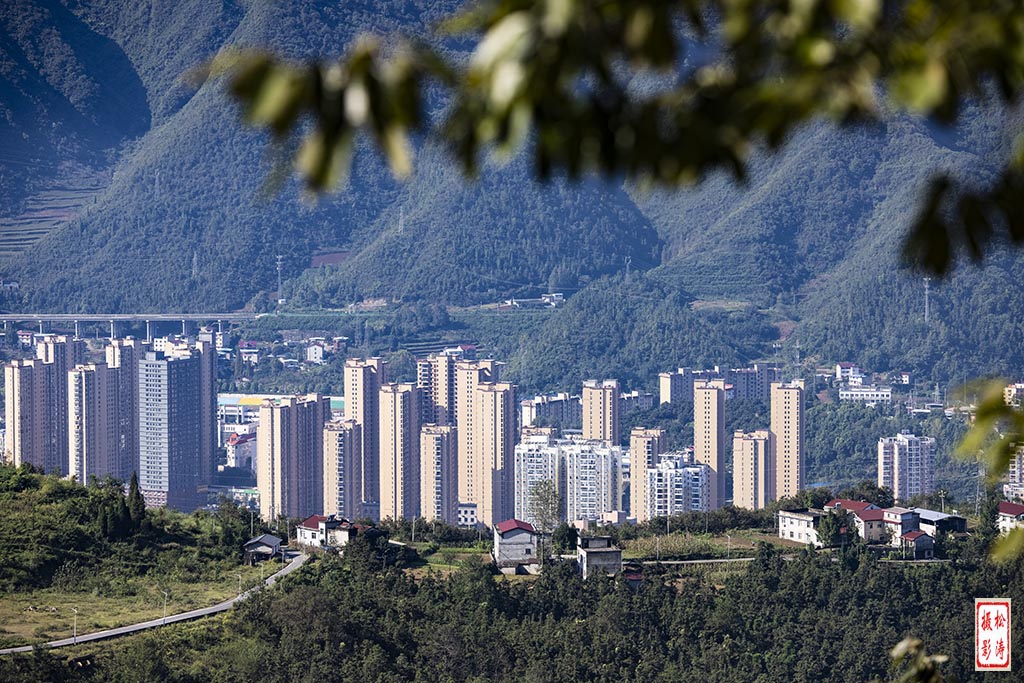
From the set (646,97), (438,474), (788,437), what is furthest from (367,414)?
(646,97)

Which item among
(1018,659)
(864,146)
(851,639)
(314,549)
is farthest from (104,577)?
(864,146)

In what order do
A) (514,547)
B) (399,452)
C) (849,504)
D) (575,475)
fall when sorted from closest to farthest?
(514,547), (849,504), (575,475), (399,452)

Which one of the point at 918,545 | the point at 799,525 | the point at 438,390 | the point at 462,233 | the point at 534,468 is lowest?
the point at 534,468

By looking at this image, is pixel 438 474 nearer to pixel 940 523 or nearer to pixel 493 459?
pixel 493 459

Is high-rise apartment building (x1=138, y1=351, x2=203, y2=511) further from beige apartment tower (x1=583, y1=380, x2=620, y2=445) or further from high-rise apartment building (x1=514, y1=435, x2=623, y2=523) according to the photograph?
beige apartment tower (x1=583, y1=380, x2=620, y2=445)

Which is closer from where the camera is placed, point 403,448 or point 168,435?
point 403,448

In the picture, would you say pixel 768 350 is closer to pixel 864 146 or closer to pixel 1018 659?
pixel 864 146
